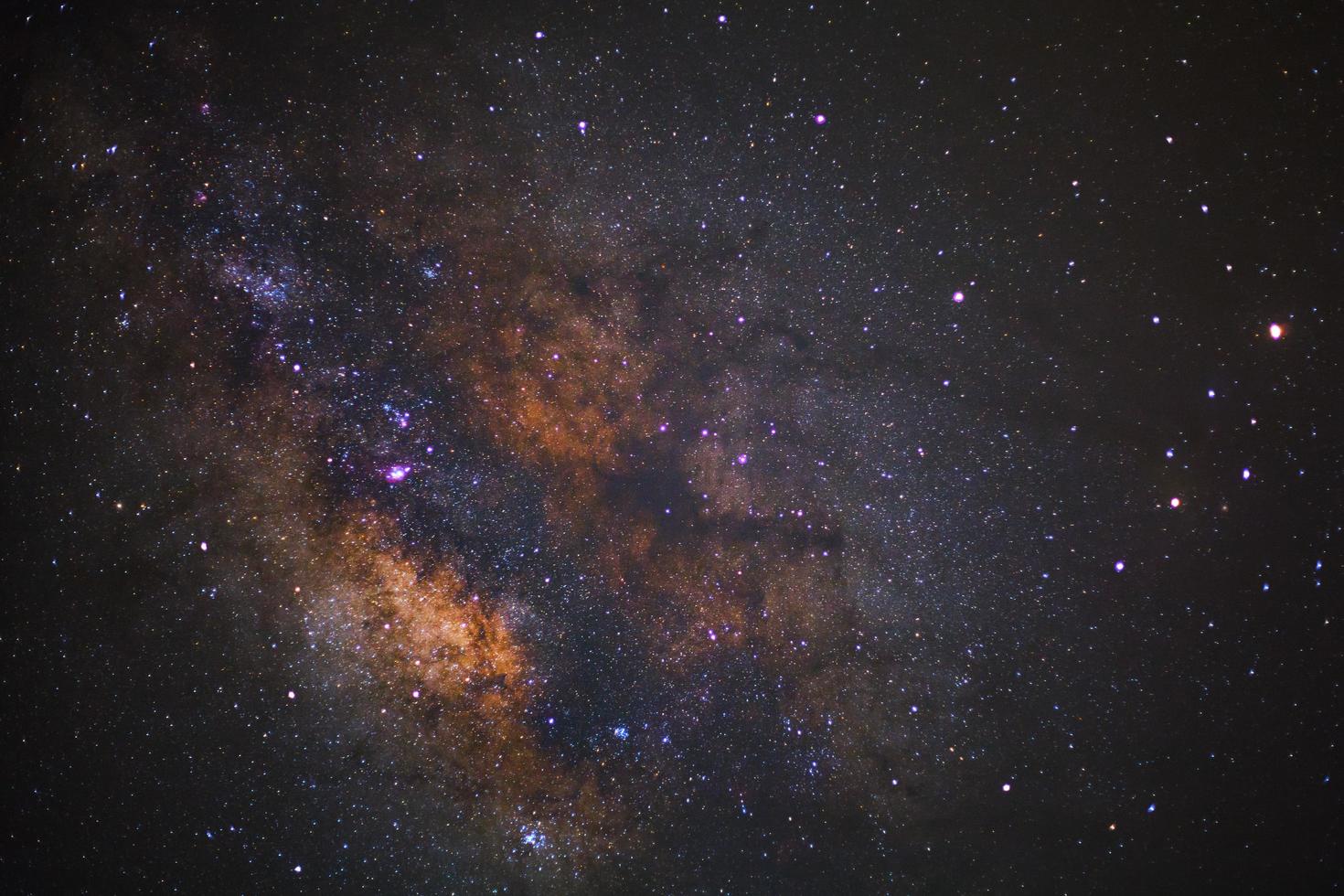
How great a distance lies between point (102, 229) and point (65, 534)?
2.91 feet

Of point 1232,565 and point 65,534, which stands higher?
point 65,534

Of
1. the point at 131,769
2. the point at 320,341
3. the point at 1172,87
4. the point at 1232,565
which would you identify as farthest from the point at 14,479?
the point at 1232,565

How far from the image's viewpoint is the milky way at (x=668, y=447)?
139cm

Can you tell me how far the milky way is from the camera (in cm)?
139

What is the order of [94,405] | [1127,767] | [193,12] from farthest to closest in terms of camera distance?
[1127,767] < [94,405] < [193,12]

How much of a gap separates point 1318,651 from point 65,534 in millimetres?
3846

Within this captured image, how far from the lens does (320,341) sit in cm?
139

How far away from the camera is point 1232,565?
154 cm

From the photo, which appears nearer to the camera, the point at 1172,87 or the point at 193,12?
the point at 193,12

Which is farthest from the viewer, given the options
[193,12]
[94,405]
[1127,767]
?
[1127,767]

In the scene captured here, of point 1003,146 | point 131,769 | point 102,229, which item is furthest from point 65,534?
point 1003,146

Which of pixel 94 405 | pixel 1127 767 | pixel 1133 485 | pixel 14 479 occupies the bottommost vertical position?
pixel 1127 767

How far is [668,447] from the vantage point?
1.50 meters

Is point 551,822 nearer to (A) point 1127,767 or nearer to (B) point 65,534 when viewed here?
(B) point 65,534
